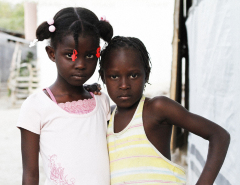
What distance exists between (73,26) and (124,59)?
0.94 feet

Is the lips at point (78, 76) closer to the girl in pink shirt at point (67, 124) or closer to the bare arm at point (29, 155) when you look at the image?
the girl in pink shirt at point (67, 124)

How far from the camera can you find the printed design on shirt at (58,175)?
1.28 m

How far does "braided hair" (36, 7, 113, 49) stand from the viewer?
4.32 feet

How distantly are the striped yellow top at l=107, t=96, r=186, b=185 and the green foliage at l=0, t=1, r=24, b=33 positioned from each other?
23657mm

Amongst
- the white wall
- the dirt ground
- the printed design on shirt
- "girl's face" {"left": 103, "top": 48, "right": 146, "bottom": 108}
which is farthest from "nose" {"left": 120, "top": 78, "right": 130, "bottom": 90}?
the white wall

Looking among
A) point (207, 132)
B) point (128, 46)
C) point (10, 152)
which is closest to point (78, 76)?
point (128, 46)

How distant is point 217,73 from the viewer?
2025 mm

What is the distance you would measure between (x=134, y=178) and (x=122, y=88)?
418mm

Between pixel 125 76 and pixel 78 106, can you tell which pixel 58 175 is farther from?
pixel 125 76

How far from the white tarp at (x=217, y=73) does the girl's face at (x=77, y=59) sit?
0.84 m

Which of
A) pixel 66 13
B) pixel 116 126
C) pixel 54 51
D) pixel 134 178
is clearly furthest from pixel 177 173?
pixel 66 13

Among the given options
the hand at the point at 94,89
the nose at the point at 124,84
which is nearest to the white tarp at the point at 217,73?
the nose at the point at 124,84

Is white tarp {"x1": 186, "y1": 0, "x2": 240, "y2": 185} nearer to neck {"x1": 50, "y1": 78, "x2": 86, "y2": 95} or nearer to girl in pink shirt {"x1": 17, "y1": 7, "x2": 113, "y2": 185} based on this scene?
girl in pink shirt {"x1": 17, "y1": 7, "x2": 113, "y2": 185}

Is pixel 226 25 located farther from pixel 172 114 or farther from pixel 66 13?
pixel 66 13
